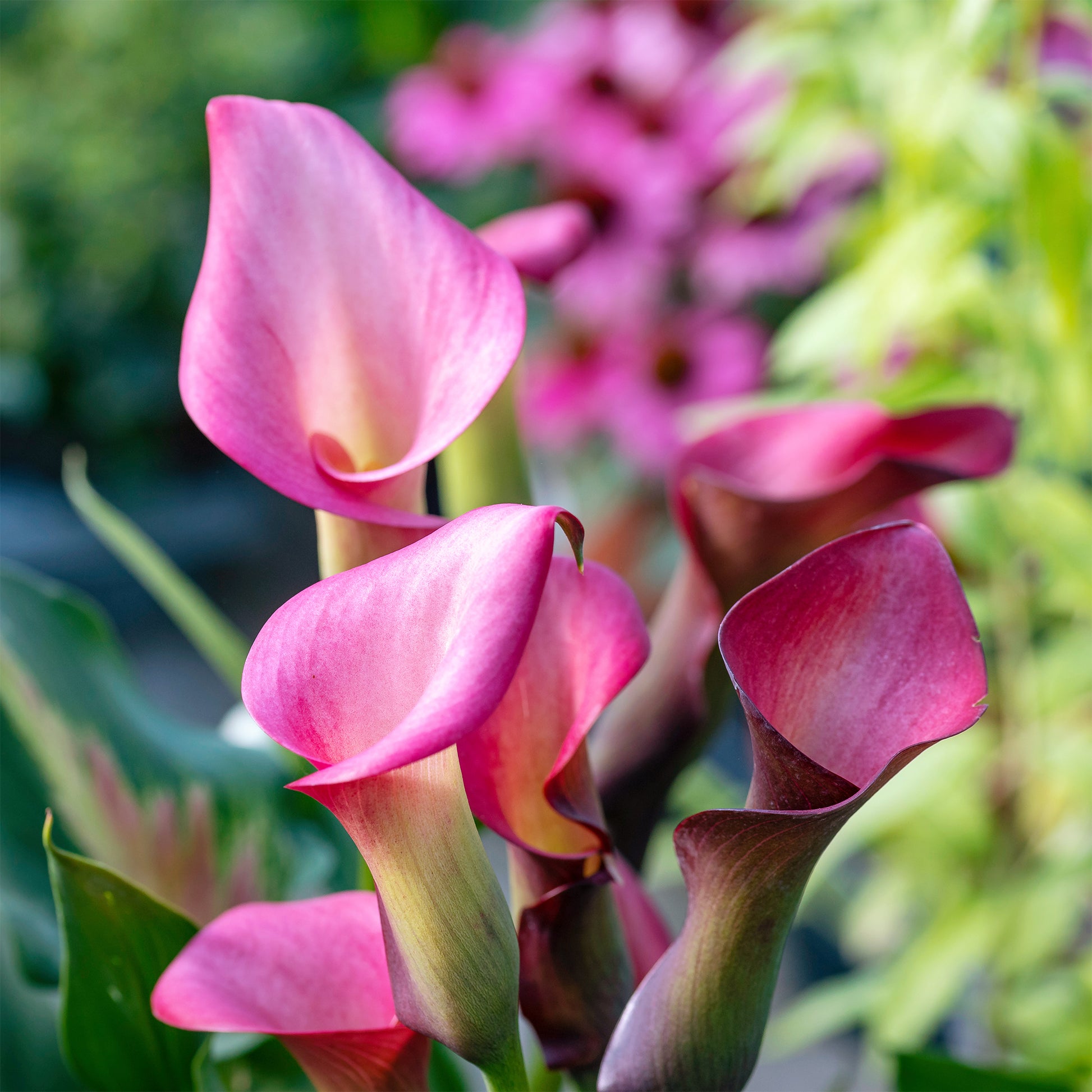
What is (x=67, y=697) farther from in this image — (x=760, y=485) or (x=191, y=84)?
(x=191, y=84)

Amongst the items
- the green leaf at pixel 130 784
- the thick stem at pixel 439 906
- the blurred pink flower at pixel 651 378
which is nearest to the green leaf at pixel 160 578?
the green leaf at pixel 130 784

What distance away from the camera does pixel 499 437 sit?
0.22 metres

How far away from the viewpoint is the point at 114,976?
0.19 m

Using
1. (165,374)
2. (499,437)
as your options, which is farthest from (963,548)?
(165,374)

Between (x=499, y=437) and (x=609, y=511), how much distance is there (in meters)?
0.57

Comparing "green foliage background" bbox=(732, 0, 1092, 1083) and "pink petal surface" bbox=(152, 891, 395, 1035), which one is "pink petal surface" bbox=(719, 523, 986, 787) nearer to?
"pink petal surface" bbox=(152, 891, 395, 1035)

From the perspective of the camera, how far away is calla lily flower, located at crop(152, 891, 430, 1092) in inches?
5.9

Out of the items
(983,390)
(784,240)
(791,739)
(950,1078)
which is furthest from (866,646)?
(784,240)

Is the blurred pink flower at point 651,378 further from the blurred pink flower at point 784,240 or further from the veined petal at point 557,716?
the veined petal at point 557,716

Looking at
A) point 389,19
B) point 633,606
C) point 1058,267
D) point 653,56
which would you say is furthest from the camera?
point 389,19

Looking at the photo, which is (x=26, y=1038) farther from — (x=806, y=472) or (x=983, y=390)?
(x=983, y=390)

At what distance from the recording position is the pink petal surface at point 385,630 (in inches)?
4.5

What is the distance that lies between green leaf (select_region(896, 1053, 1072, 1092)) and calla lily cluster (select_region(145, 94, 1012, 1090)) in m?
0.06

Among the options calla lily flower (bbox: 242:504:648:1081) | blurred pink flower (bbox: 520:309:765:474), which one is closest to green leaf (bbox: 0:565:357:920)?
calla lily flower (bbox: 242:504:648:1081)
